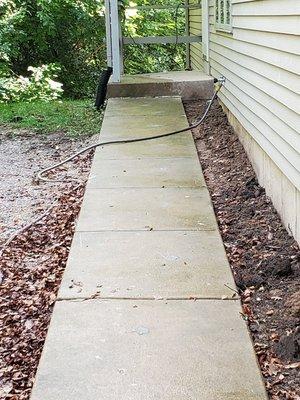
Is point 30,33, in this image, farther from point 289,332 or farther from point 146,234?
point 289,332

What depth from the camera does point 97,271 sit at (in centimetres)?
343

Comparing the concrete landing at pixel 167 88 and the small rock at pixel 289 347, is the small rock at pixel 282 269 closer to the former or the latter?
the small rock at pixel 289 347

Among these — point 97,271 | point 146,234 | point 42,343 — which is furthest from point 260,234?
point 42,343

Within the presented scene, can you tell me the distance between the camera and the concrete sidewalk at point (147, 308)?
94.0 inches

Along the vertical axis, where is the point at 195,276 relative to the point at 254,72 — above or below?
below

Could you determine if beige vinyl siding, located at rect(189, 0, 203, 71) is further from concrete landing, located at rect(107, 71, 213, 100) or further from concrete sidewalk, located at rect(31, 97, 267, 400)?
concrete sidewalk, located at rect(31, 97, 267, 400)

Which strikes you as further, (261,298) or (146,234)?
(146,234)

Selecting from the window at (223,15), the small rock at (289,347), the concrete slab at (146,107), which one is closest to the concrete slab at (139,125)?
the concrete slab at (146,107)

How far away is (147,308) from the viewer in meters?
3.00

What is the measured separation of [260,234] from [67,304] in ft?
5.42

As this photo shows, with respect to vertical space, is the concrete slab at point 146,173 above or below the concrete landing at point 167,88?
below

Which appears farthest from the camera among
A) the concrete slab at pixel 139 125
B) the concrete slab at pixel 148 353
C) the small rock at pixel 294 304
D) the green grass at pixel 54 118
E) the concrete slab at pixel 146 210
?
the green grass at pixel 54 118

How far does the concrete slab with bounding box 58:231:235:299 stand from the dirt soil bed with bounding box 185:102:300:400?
0.56 feet

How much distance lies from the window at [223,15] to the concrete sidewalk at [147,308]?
3.16 m
